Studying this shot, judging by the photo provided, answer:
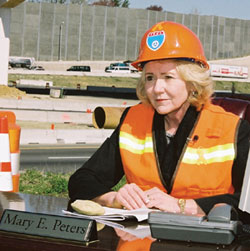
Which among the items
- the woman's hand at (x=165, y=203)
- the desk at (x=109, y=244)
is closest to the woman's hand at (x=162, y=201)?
the woman's hand at (x=165, y=203)

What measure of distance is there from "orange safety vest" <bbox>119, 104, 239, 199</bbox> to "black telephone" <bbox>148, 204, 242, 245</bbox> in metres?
1.08

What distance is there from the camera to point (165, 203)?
402cm

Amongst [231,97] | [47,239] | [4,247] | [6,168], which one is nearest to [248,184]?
[47,239]

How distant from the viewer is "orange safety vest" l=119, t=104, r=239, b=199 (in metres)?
4.24

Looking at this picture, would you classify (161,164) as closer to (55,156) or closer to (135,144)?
(135,144)

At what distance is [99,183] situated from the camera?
4516 mm

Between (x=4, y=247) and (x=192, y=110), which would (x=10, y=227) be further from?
(x=192, y=110)

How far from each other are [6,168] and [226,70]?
9851 cm

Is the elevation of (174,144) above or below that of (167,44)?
below

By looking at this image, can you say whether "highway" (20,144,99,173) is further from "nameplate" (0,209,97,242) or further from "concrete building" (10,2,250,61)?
"concrete building" (10,2,250,61)

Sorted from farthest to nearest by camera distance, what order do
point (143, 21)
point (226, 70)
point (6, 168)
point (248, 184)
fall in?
1. point (143, 21)
2. point (226, 70)
3. point (6, 168)
4. point (248, 184)

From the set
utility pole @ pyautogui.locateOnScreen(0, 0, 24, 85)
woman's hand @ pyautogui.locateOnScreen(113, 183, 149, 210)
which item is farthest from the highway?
utility pole @ pyautogui.locateOnScreen(0, 0, 24, 85)

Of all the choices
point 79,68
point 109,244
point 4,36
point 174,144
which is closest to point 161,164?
point 174,144

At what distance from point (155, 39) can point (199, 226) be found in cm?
159
